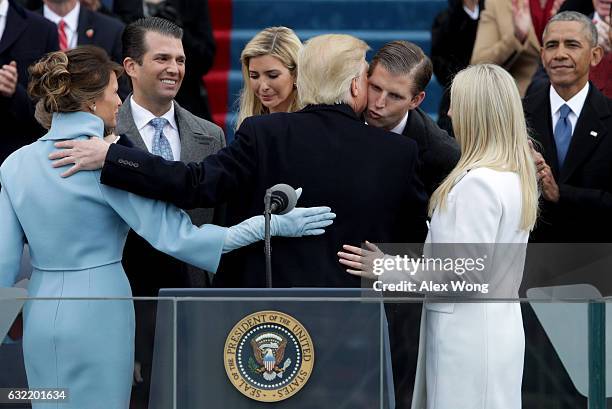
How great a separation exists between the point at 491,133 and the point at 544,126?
2051mm

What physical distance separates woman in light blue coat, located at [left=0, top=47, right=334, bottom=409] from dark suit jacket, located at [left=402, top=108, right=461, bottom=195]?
0.97m

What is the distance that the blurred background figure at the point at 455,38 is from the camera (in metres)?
7.38

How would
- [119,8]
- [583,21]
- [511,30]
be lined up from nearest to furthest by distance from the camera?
[583,21] → [511,30] → [119,8]

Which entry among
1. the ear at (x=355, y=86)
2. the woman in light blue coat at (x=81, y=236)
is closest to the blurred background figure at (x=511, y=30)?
the ear at (x=355, y=86)

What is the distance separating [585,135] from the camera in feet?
20.0

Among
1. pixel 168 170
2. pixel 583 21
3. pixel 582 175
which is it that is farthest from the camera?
pixel 583 21

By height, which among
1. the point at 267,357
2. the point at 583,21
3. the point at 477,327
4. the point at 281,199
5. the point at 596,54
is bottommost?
the point at 267,357

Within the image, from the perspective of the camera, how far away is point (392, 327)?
3902 mm

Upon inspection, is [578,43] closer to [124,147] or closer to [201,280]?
[201,280]

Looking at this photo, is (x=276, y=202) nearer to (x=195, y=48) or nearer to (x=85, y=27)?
(x=85, y=27)

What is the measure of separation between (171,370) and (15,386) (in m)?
0.48

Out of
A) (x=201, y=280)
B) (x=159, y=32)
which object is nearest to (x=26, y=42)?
(x=159, y=32)

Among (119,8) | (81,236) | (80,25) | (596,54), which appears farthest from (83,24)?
(81,236)

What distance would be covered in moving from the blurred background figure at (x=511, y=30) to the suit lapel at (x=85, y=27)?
7.11 feet
